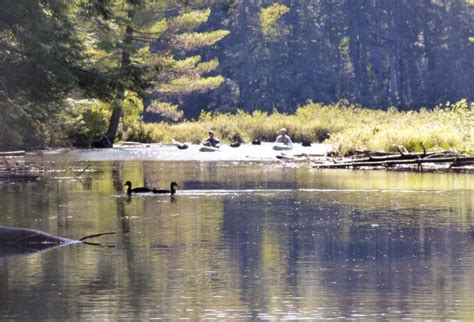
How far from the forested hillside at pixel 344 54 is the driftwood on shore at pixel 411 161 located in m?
56.4

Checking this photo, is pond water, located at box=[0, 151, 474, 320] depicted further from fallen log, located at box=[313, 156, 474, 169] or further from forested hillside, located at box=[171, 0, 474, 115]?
forested hillside, located at box=[171, 0, 474, 115]

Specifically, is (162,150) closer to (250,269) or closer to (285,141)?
(285,141)

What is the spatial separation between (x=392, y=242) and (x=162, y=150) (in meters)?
42.2

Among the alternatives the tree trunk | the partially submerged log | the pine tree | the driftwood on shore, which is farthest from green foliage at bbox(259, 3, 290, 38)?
the partially submerged log

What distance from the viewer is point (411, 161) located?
141 feet

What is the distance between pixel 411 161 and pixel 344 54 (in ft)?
223

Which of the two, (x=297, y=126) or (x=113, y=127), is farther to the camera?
(x=297, y=126)

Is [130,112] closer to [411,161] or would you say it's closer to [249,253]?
[411,161]

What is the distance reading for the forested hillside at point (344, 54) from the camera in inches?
4058

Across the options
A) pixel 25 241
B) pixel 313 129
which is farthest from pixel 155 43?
pixel 25 241

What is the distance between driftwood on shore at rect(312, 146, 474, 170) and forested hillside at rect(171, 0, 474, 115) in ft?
185

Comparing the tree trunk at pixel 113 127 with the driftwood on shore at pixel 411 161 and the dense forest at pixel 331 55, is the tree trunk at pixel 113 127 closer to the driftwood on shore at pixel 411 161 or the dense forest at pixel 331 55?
the dense forest at pixel 331 55

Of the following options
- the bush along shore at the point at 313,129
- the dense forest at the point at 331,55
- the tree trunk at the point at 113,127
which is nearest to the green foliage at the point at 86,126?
the bush along shore at the point at 313,129

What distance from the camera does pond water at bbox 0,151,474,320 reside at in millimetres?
15609
